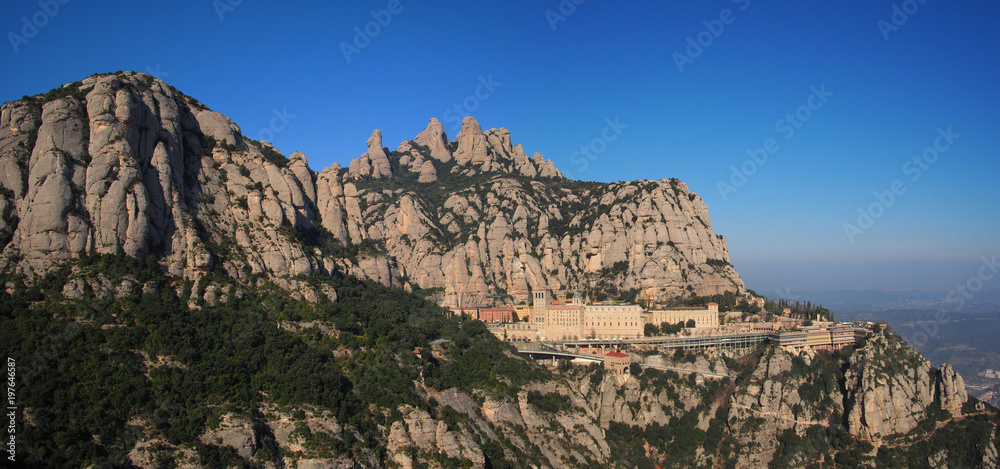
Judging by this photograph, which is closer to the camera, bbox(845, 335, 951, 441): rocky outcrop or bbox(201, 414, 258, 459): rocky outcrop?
bbox(201, 414, 258, 459): rocky outcrop

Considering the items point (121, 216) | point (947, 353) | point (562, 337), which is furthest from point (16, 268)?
point (947, 353)

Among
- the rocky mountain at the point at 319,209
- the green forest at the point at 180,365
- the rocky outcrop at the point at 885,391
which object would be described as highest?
the rocky mountain at the point at 319,209

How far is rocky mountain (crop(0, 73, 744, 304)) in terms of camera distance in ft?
201

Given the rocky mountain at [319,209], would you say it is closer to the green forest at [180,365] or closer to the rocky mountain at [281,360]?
the rocky mountain at [281,360]

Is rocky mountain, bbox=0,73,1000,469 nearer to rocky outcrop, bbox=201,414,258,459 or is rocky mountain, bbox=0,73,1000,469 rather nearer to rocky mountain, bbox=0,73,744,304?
rocky outcrop, bbox=201,414,258,459

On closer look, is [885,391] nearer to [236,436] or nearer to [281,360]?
[281,360]

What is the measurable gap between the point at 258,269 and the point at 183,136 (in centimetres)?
1795

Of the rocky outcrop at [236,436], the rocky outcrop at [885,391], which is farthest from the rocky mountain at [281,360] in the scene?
the rocky outcrop at [885,391]

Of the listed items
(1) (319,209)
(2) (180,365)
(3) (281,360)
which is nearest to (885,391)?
(3) (281,360)

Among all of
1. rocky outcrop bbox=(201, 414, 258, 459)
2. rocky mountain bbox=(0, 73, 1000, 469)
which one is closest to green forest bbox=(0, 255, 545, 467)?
rocky mountain bbox=(0, 73, 1000, 469)

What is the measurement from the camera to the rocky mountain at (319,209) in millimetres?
61344

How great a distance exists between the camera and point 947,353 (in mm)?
188625

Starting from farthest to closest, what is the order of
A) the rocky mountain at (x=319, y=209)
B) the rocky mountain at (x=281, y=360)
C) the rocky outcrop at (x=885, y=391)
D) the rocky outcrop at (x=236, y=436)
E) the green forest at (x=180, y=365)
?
the rocky outcrop at (x=885, y=391) → the rocky mountain at (x=319, y=209) → the rocky mountain at (x=281, y=360) → the rocky outcrop at (x=236, y=436) → the green forest at (x=180, y=365)

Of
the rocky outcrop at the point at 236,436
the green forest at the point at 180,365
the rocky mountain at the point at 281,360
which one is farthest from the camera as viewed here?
the rocky mountain at the point at 281,360
